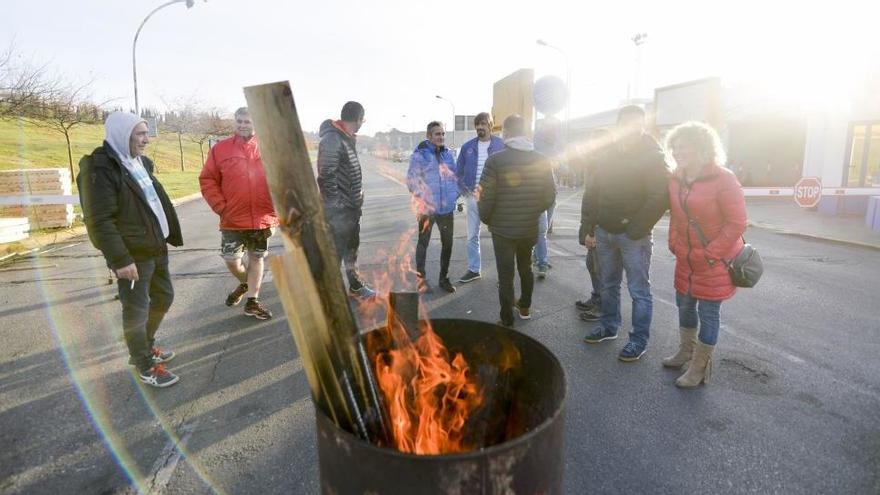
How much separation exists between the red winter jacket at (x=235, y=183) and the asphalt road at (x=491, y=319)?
3.81 feet

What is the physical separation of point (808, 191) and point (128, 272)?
1576 cm

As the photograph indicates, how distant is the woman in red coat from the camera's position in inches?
128

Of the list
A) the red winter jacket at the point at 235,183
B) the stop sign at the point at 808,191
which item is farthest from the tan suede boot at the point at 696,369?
the stop sign at the point at 808,191

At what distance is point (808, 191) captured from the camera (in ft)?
43.2

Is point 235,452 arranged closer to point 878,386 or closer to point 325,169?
point 325,169

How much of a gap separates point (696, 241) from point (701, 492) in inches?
64.9

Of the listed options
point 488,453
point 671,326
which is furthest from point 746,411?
point 488,453

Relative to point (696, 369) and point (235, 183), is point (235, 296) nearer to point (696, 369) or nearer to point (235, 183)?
point (235, 183)

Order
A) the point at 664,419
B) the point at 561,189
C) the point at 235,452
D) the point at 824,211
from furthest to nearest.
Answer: the point at 561,189
the point at 824,211
the point at 664,419
the point at 235,452

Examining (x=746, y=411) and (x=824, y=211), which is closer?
(x=746, y=411)

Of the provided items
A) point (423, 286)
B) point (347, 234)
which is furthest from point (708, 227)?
point (423, 286)

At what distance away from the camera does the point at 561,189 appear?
73.6 ft

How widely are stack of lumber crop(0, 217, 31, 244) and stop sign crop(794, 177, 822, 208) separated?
18216 mm

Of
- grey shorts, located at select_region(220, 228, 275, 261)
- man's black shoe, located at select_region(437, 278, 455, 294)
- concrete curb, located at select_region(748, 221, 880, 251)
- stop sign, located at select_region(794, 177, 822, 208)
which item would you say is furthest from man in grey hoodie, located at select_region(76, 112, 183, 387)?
stop sign, located at select_region(794, 177, 822, 208)
